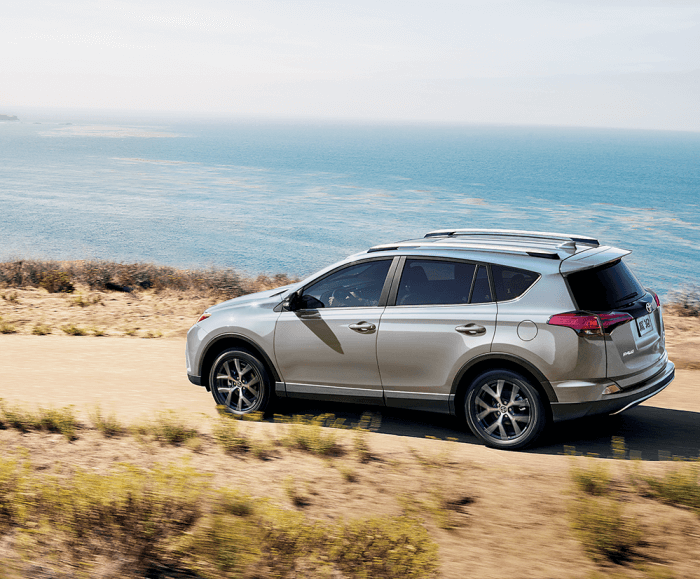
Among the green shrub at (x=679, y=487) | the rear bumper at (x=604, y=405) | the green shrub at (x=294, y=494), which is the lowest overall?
the green shrub at (x=294, y=494)

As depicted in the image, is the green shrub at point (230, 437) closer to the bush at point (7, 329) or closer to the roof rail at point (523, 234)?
the roof rail at point (523, 234)

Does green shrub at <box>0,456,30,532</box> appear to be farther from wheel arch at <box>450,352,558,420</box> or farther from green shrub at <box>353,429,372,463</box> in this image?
wheel arch at <box>450,352,558,420</box>

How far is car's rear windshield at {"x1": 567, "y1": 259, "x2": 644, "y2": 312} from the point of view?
5.49 meters

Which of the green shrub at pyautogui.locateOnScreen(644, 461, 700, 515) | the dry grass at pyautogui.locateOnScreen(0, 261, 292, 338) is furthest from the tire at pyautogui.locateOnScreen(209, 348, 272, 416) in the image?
the dry grass at pyautogui.locateOnScreen(0, 261, 292, 338)

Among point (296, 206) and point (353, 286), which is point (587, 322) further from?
point (296, 206)

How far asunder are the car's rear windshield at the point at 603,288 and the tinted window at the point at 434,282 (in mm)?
884

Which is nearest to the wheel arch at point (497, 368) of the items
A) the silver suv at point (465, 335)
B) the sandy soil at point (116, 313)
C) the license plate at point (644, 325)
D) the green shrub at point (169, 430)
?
the silver suv at point (465, 335)

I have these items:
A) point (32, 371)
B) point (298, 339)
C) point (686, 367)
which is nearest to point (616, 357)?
point (298, 339)

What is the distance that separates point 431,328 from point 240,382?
212 centimetres

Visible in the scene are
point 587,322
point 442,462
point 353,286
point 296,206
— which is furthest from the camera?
point 296,206

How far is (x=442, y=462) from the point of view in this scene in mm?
5195

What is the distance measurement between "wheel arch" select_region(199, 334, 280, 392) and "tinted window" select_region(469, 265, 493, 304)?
2.06 m

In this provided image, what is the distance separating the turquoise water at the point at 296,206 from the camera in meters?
55.4

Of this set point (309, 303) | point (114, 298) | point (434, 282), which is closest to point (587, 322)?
point (434, 282)
